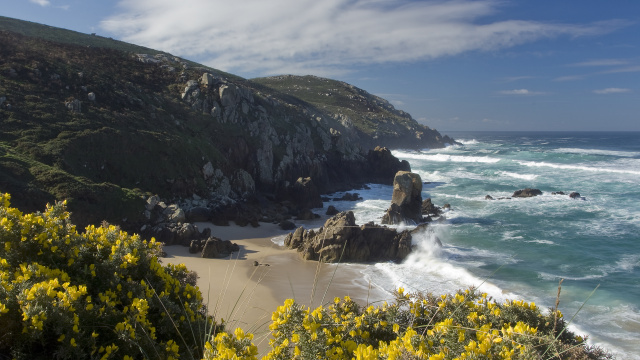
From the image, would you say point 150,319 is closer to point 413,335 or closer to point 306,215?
point 413,335

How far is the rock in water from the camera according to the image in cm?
2571

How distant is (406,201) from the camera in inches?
1030

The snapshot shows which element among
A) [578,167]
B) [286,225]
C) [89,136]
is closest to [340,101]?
[578,167]

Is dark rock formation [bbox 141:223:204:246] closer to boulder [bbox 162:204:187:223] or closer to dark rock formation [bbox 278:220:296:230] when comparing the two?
boulder [bbox 162:204:187:223]

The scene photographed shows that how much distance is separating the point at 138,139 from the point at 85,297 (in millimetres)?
23511

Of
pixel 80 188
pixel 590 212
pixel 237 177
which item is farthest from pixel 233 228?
pixel 590 212

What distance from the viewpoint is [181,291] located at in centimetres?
547

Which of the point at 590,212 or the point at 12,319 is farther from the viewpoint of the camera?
the point at 590,212

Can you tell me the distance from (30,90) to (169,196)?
1251 cm

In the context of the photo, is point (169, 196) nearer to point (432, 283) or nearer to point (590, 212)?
point (432, 283)

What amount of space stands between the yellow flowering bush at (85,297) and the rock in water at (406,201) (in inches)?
831

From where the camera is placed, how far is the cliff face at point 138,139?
19.6 m

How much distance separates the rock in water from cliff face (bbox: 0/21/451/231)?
29.7 ft

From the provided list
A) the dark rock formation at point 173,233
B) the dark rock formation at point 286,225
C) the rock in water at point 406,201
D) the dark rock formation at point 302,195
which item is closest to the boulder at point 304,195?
the dark rock formation at point 302,195
